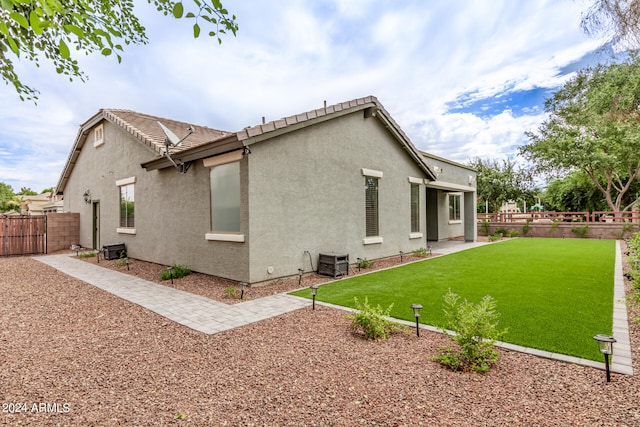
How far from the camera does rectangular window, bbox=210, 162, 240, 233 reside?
322 inches

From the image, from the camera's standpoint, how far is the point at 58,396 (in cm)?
328

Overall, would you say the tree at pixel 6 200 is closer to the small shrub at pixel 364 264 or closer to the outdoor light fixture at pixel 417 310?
the small shrub at pixel 364 264

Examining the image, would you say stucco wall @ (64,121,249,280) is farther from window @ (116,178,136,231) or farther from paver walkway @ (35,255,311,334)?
paver walkway @ (35,255,311,334)

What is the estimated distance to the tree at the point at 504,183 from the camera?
28797 mm

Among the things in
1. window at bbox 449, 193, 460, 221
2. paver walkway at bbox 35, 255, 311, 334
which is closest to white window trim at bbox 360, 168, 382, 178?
paver walkway at bbox 35, 255, 311, 334

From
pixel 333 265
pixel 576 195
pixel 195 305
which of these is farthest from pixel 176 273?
pixel 576 195

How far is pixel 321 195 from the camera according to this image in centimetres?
956

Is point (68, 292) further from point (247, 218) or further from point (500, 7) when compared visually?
point (500, 7)

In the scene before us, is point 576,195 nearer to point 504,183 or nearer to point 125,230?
point 504,183

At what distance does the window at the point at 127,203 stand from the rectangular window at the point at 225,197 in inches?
223

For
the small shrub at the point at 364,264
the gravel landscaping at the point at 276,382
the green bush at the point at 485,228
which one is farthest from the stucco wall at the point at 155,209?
the green bush at the point at 485,228

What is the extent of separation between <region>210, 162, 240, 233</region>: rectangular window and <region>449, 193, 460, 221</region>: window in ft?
50.4

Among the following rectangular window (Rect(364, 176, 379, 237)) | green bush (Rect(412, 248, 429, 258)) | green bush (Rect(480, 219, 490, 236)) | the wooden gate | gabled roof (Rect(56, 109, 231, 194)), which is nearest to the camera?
gabled roof (Rect(56, 109, 231, 194))

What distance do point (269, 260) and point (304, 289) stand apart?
3.84 feet
